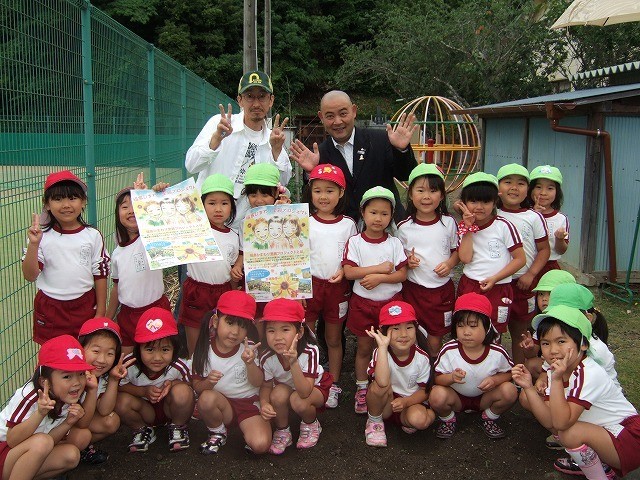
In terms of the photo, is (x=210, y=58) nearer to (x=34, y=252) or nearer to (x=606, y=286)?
(x=606, y=286)

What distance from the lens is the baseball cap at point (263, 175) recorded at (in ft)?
13.1

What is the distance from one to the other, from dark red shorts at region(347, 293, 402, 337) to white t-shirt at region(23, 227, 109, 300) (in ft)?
5.66

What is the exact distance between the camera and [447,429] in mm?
3725

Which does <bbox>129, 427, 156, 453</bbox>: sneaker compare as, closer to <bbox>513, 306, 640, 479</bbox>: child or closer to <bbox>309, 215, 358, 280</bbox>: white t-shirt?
<bbox>309, 215, 358, 280</bbox>: white t-shirt

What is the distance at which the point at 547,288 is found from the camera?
12.6ft

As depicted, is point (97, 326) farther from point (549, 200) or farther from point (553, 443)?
point (549, 200)

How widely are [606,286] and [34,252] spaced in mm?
6213

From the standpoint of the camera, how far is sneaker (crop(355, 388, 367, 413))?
405cm

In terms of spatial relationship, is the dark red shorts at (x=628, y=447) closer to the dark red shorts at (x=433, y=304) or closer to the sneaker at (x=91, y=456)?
the dark red shorts at (x=433, y=304)

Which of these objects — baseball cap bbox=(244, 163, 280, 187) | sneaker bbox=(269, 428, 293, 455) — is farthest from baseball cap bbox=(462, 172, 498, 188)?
sneaker bbox=(269, 428, 293, 455)

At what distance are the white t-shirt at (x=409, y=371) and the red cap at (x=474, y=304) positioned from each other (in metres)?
0.39

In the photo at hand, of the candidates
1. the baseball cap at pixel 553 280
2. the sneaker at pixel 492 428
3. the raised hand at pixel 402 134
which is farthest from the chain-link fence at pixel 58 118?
the baseball cap at pixel 553 280

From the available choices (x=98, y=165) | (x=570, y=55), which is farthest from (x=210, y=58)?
(x=98, y=165)

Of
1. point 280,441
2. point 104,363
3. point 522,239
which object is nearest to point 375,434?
point 280,441
